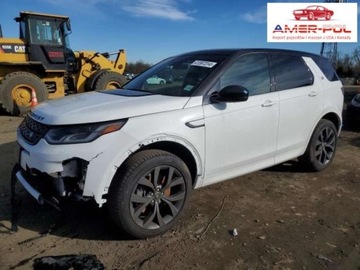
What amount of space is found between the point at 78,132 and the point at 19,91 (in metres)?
9.22

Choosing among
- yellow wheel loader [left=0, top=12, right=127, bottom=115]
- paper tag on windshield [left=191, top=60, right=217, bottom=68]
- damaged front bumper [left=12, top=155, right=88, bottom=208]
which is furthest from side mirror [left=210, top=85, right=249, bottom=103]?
yellow wheel loader [left=0, top=12, right=127, bottom=115]

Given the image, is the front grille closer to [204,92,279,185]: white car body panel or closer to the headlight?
the headlight

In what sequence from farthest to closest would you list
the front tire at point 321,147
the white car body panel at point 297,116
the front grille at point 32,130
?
the front tire at point 321,147
the white car body panel at point 297,116
the front grille at point 32,130

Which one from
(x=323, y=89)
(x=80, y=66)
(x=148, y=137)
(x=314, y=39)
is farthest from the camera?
(x=314, y=39)

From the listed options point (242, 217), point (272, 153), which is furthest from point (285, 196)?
point (242, 217)

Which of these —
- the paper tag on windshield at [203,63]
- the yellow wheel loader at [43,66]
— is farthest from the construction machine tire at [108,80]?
the paper tag on windshield at [203,63]

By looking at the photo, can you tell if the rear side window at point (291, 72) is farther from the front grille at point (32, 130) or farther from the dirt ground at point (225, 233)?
the front grille at point (32, 130)

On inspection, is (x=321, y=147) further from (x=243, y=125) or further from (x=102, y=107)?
(x=102, y=107)

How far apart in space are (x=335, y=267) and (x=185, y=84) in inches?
86.5

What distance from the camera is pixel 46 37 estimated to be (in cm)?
1175

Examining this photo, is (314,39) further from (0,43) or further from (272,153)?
(272,153)

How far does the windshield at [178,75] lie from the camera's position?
147 inches

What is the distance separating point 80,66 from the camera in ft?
41.5

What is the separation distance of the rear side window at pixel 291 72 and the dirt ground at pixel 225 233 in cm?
132
